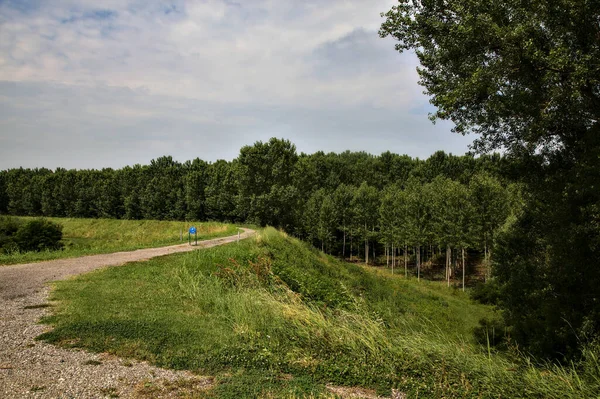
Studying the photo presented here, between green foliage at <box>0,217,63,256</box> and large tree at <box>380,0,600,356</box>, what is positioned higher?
large tree at <box>380,0,600,356</box>

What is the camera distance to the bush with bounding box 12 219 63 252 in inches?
872

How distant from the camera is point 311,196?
65.6 meters

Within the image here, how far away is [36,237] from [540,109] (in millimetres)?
26576

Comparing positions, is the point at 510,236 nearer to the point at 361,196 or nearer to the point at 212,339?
the point at 212,339

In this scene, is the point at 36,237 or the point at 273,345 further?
the point at 36,237

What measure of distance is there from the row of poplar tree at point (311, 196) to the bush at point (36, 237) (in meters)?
20.7

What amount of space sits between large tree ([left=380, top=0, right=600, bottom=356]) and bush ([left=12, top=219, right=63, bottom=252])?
915 inches

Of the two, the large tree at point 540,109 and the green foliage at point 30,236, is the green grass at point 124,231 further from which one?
the large tree at point 540,109

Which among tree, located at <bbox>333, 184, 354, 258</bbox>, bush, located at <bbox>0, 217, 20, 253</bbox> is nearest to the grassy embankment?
bush, located at <bbox>0, 217, 20, 253</bbox>

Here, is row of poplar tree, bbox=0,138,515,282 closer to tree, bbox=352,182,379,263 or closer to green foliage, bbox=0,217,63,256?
tree, bbox=352,182,379,263

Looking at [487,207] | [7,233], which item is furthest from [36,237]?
[487,207]

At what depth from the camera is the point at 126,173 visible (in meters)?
72.2

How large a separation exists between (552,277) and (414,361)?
7318mm

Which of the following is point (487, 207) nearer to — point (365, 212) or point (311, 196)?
point (365, 212)
